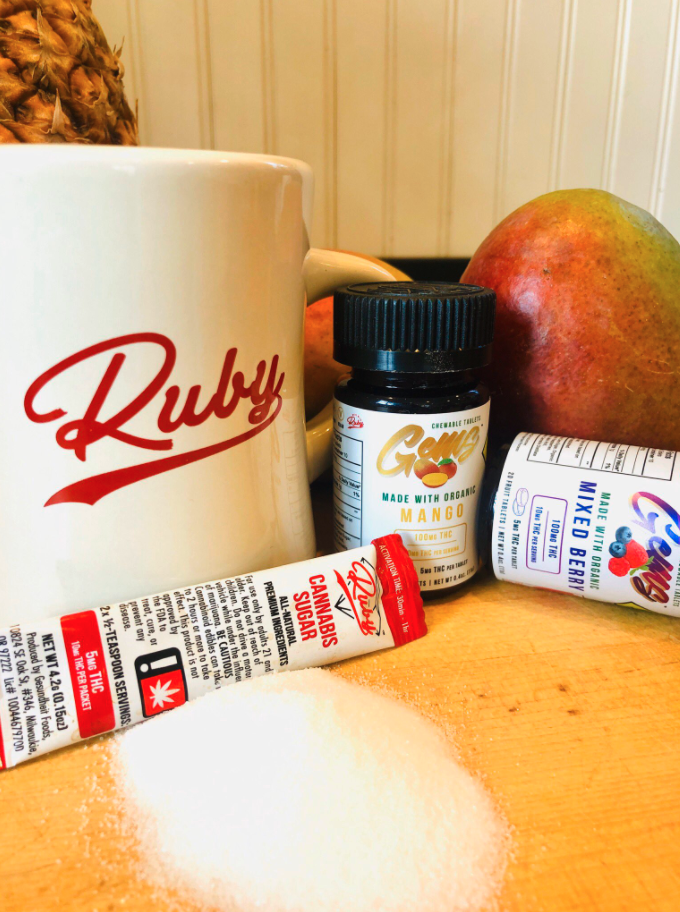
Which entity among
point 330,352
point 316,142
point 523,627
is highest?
point 316,142

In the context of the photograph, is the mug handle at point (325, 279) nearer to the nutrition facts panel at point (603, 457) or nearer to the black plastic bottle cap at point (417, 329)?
the black plastic bottle cap at point (417, 329)

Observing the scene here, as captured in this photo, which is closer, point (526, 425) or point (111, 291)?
point (111, 291)

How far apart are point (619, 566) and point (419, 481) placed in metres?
0.12

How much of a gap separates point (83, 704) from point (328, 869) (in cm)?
13

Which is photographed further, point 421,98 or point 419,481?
point 421,98

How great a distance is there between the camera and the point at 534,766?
11.2 inches

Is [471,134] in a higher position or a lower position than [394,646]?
higher

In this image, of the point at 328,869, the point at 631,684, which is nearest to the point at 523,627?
the point at 631,684

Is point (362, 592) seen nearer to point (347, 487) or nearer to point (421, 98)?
point (347, 487)

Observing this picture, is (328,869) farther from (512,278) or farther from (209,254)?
(512,278)

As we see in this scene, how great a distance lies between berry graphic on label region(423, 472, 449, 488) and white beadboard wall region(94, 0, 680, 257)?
0.42m

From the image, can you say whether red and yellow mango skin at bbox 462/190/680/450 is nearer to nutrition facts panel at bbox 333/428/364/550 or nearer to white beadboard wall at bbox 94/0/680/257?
nutrition facts panel at bbox 333/428/364/550

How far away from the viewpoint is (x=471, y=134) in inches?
28.0

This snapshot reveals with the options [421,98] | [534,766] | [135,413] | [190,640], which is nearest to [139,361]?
[135,413]
